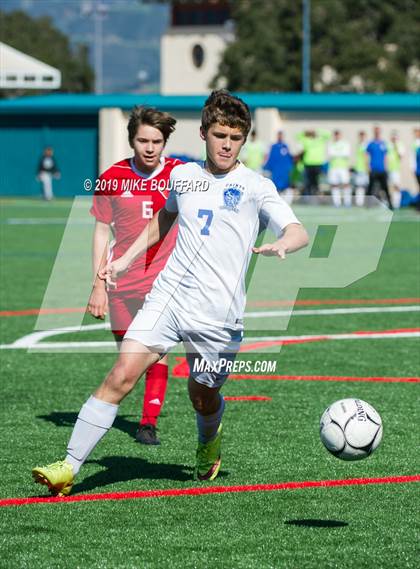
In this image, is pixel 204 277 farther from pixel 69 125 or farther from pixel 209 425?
pixel 69 125

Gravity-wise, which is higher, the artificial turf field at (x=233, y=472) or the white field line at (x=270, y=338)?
the artificial turf field at (x=233, y=472)

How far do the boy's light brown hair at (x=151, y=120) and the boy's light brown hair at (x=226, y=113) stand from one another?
1305 millimetres

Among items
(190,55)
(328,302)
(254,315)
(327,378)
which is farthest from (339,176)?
(190,55)

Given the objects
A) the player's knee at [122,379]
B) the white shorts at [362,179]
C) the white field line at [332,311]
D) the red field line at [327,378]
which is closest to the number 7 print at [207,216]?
the player's knee at [122,379]

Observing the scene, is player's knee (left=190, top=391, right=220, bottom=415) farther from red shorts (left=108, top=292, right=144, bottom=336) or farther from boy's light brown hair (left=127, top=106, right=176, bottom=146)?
boy's light brown hair (left=127, top=106, right=176, bottom=146)

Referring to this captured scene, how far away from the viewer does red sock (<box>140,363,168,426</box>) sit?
8.16 m

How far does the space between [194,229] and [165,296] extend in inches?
14.9

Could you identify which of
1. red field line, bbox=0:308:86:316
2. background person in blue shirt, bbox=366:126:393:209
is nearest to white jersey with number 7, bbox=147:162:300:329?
red field line, bbox=0:308:86:316

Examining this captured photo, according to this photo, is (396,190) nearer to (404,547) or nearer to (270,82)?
(404,547)

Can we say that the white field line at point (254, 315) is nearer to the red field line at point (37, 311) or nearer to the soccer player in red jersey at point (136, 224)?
the red field line at point (37, 311)

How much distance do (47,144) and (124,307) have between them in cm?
3639

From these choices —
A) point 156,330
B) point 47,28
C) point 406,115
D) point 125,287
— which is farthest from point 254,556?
point 47,28

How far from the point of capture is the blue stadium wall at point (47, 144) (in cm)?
4381

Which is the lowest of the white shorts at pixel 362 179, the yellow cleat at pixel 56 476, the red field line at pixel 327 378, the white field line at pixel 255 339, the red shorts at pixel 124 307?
the white shorts at pixel 362 179
